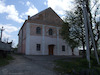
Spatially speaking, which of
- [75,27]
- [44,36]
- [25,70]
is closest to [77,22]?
[75,27]

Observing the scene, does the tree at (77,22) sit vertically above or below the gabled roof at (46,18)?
below

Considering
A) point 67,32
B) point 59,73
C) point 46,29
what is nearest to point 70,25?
point 67,32

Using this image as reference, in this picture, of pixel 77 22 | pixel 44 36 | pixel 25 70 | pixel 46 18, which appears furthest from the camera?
pixel 46 18

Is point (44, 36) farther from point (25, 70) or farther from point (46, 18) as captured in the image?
point (25, 70)

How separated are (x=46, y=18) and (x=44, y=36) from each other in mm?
4448

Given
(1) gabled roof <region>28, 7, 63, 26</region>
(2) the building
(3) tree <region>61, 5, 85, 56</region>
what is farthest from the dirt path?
(1) gabled roof <region>28, 7, 63, 26</region>

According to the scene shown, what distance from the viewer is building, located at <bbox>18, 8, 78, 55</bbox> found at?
72.1 feet

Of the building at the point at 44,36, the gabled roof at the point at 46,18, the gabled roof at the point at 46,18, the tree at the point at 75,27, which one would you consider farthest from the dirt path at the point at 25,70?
the gabled roof at the point at 46,18

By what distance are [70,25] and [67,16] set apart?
1.58 metres

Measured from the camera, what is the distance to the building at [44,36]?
2197cm

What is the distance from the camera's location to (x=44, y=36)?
912 inches

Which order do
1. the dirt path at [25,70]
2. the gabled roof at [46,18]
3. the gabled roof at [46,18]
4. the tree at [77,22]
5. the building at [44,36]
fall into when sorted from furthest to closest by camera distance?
the gabled roof at [46,18], the gabled roof at [46,18], the building at [44,36], the tree at [77,22], the dirt path at [25,70]

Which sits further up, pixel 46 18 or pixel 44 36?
pixel 46 18

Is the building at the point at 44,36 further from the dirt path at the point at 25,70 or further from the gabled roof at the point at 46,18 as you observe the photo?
the dirt path at the point at 25,70
